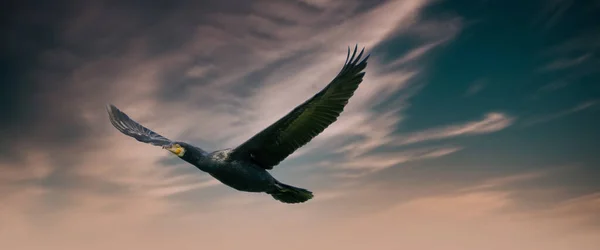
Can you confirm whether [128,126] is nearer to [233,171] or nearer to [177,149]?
[177,149]

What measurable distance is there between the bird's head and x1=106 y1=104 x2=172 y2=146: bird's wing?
91.5 inches

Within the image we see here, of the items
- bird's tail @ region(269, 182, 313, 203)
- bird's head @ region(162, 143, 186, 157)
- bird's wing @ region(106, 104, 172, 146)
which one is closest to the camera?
bird's head @ region(162, 143, 186, 157)

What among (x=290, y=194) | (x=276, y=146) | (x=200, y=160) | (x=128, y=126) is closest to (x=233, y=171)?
(x=200, y=160)

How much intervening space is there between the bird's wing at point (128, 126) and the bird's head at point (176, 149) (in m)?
2.33

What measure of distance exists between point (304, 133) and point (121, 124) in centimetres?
490

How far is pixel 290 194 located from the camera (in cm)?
800

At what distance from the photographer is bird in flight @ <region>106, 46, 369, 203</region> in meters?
7.24

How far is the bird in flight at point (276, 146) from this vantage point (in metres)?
7.24

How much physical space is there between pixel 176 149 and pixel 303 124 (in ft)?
6.37

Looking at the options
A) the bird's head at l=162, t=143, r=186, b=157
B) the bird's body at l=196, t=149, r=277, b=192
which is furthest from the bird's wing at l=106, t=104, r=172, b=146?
the bird's body at l=196, t=149, r=277, b=192

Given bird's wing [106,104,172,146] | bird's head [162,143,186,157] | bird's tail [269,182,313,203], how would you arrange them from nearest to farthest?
bird's head [162,143,186,157] → bird's tail [269,182,313,203] → bird's wing [106,104,172,146]

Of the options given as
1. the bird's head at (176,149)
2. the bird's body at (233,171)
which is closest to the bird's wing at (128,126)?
the bird's head at (176,149)

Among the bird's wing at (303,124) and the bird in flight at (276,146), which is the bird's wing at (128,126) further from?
the bird's wing at (303,124)

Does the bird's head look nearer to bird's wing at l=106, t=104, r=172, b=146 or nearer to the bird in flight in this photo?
the bird in flight
